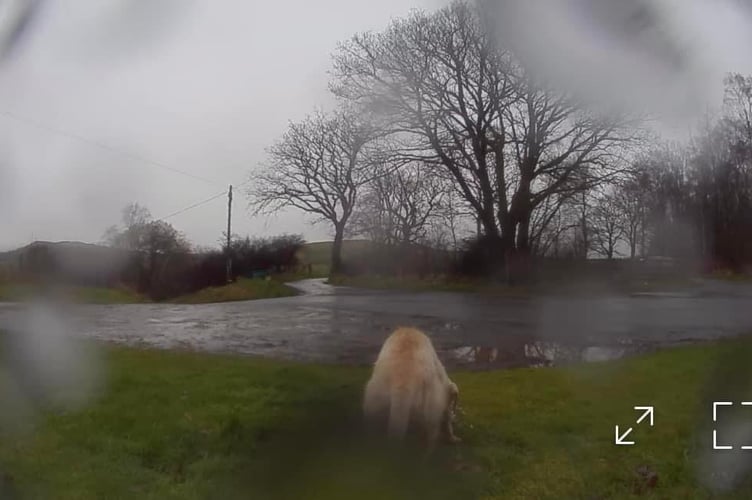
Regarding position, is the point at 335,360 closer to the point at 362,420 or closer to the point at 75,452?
the point at 362,420

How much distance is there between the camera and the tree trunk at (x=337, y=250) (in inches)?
576

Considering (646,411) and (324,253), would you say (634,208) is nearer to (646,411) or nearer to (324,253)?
(324,253)

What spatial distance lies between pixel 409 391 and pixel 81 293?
5996 millimetres

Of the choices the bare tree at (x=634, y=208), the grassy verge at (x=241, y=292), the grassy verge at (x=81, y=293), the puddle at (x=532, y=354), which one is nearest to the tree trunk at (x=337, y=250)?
the grassy verge at (x=241, y=292)

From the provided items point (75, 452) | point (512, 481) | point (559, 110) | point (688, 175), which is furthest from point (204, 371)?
point (688, 175)

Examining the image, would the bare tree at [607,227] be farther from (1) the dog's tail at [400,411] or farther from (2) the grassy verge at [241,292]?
(1) the dog's tail at [400,411]

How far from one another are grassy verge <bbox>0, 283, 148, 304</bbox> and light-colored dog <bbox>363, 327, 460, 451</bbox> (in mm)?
4803

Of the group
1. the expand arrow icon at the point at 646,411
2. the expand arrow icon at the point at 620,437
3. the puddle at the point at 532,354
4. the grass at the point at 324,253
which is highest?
the grass at the point at 324,253

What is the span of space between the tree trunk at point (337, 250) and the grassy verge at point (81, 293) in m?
4.84

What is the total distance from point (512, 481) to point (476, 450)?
401 millimetres

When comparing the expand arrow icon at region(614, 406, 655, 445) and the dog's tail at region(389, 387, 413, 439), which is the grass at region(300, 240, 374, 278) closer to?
the expand arrow icon at region(614, 406, 655, 445)

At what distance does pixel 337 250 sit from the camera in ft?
49.7

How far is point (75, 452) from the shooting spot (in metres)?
3.13

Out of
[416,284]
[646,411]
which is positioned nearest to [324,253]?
[416,284]
